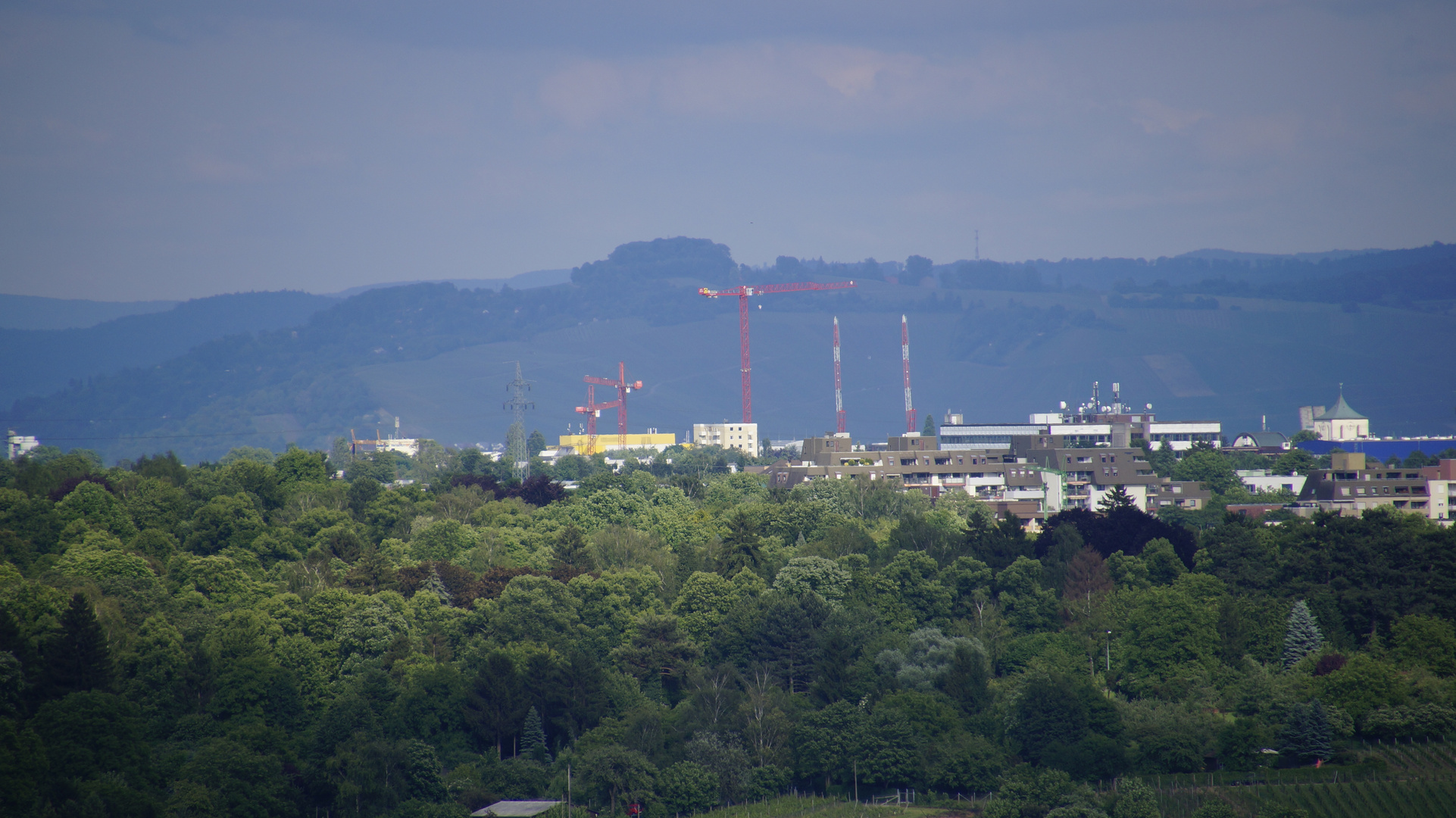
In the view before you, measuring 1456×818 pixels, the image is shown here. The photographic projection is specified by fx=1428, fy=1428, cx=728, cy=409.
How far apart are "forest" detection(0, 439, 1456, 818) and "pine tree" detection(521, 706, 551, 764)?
4.3 inches

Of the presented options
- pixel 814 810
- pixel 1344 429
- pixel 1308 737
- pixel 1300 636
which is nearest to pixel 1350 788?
pixel 1308 737

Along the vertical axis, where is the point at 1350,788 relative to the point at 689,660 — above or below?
below

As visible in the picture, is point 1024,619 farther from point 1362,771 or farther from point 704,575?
point 1362,771

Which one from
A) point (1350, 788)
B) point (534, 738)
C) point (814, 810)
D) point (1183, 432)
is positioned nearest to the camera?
point (1350, 788)

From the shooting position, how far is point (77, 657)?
38.5m

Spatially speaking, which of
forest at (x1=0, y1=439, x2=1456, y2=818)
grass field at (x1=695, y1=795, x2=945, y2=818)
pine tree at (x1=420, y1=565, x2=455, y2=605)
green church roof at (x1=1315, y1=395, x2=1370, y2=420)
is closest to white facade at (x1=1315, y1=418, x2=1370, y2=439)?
green church roof at (x1=1315, y1=395, x2=1370, y2=420)

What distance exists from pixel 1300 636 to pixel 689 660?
20.4m

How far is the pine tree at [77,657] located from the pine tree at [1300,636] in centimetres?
3645

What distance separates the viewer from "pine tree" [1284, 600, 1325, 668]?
47.5m

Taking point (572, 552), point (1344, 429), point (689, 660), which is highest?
point (572, 552)

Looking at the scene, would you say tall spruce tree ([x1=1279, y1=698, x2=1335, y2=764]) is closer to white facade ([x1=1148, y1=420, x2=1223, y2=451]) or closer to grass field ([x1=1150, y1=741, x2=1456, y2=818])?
grass field ([x1=1150, y1=741, x2=1456, y2=818])

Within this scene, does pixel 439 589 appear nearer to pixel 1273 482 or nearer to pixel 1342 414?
pixel 1273 482

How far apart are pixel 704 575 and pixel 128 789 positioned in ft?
76.4

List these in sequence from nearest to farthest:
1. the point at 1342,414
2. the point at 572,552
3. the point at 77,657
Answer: the point at 77,657 → the point at 572,552 → the point at 1342,414
